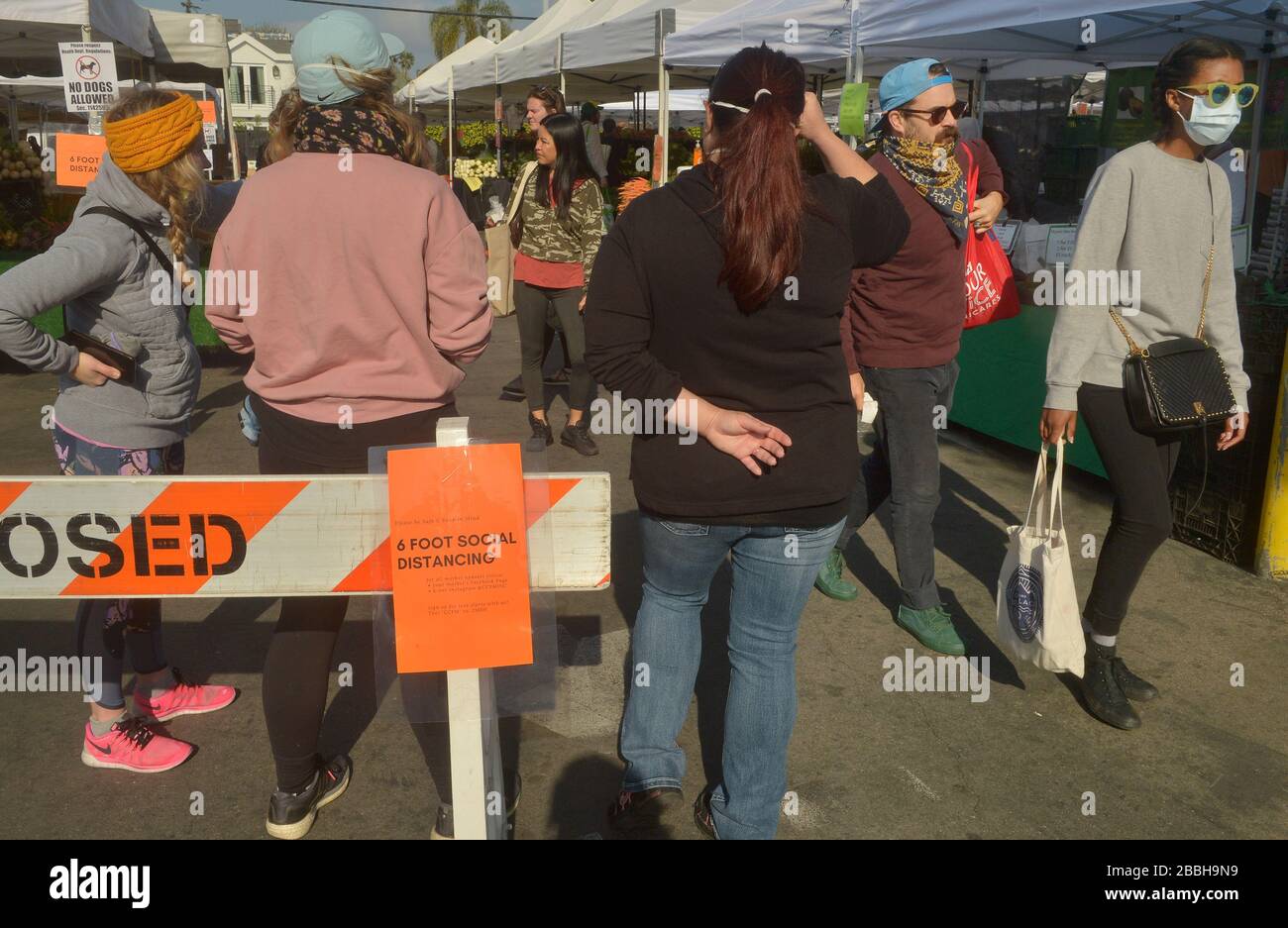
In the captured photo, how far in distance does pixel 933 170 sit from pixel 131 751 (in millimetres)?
3112

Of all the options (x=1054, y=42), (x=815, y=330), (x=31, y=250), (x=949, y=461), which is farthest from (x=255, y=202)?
(x=31, y=250)

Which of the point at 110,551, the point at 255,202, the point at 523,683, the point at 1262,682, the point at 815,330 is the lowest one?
the point at 1262,682

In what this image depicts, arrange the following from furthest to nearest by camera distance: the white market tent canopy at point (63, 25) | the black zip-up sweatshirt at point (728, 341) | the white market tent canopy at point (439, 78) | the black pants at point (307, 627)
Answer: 1. the white market tent canopy at point (439, 78)
2. the white market tent canopy at point (63, 25)
3. the black pants at point (307, 627)
4. the black zip-up sweatshirt at point (728, 341)

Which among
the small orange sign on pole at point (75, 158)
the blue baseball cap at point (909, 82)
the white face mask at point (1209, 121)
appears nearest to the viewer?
the white face mask at point (1209, 121)

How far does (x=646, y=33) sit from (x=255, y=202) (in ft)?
29.0

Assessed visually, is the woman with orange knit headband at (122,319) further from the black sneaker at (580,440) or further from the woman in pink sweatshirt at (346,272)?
the black sneaker at (580,440)

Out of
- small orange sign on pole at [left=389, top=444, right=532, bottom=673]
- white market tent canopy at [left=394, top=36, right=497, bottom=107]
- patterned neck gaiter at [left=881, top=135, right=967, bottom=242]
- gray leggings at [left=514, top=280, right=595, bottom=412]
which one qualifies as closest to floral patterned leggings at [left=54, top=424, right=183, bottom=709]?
small orange sign on pole at [left=389, top=444, right=532, bottom=673]

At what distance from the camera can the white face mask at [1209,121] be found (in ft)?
10.1

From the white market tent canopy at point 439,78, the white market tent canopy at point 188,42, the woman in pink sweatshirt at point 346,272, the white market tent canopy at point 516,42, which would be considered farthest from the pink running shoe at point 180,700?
the white market tent canopy at point 439,78

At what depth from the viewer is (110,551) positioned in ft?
6.51

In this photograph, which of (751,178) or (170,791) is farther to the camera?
(170,791)

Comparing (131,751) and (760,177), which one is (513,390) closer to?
(131,751)

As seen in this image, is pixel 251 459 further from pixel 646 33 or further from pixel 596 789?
pixel 646 33

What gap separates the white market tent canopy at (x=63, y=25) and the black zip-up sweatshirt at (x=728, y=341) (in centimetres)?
873
